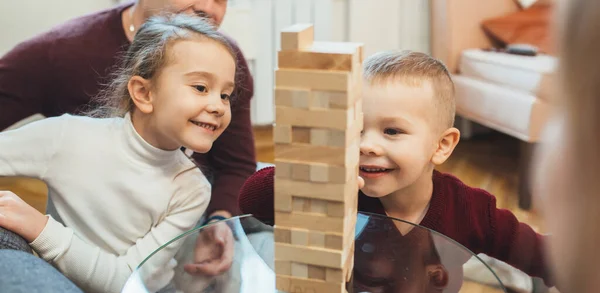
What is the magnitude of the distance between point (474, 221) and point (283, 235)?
1.51 ft

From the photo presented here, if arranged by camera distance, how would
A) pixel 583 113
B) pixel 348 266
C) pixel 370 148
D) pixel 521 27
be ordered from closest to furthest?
pixel 583 113
pixel 348 266
pixel 370 148
pixel 521 27

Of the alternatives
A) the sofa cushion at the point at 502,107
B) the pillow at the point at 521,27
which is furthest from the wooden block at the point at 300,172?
the pillow at the point at 521,27

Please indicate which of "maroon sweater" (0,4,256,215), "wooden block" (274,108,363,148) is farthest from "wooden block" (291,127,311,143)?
"maroon sweater" (0,4,256,215)

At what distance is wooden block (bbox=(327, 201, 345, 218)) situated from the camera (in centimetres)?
63

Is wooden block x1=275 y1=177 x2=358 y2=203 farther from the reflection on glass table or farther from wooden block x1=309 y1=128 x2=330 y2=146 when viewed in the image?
the reflection on glass table

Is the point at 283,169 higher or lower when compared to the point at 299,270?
higher

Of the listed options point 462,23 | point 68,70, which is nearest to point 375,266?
point 68,70

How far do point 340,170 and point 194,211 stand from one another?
509mm

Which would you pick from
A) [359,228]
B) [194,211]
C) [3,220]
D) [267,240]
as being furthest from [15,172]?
[359,228]

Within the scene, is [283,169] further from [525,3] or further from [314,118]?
[525,3]

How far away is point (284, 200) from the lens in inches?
25.3

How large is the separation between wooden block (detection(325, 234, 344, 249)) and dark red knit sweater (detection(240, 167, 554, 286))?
40 centimetres

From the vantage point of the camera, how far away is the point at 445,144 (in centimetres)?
100

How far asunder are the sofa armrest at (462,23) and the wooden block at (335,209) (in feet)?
6.63
